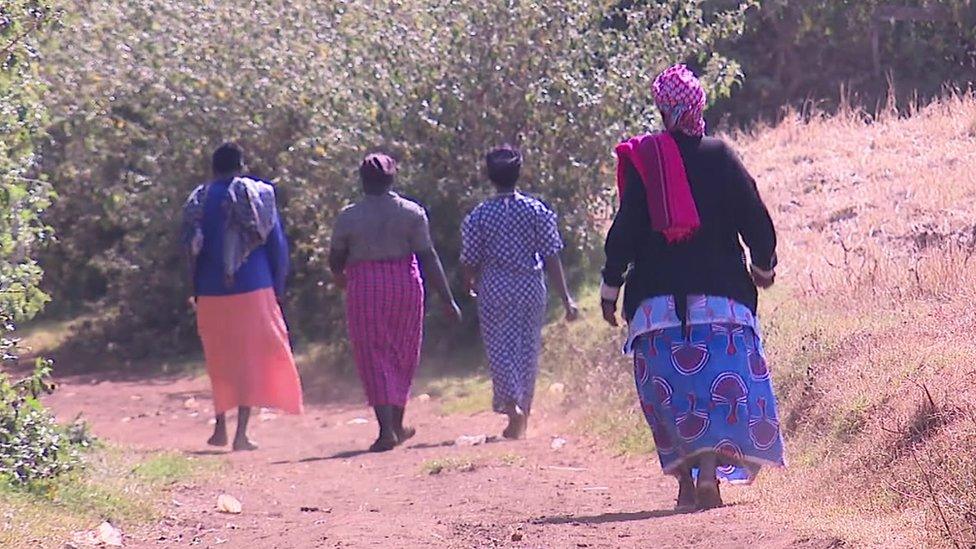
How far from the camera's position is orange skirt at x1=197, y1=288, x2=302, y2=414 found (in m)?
10.2

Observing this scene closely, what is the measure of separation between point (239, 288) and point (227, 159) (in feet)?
2.67

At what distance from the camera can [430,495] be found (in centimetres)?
796

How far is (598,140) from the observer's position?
12.9m

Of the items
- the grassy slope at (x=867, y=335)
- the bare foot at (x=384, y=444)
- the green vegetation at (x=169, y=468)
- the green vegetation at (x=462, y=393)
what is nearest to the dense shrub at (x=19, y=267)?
the green vegetation at (x=169, y=468)

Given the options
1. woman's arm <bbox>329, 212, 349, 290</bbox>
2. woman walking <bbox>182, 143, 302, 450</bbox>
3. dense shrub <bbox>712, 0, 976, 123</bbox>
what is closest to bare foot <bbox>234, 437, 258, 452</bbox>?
woman walking <bbox>182, 143, 302, 450</bbox>

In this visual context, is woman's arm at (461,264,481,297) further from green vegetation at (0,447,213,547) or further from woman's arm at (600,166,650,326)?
woman's arm at (600,166,650,326)

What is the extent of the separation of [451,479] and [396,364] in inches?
69.5

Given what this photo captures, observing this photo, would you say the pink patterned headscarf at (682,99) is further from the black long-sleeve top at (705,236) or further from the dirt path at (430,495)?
the dirt path at (430,495)

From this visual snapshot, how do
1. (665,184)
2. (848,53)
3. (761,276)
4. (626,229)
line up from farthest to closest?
(848,53)
(761,276)
(626,229)
(665,184)

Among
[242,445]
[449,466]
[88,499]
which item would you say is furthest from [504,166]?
[88,499]

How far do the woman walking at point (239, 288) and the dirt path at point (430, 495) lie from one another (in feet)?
1.35

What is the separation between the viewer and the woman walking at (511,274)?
385 inches

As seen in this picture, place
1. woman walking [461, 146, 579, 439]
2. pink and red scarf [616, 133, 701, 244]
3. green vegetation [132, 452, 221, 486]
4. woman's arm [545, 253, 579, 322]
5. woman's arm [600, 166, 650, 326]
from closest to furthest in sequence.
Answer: pink and red scarf [616, 133, 701, 244]
woman's arm [600, 166, 650, 326]
green vegetation [132, 452, 221, 486]
woman walking [461, 146, 579, 439]
woman's arm [545, 253, 579, 322]

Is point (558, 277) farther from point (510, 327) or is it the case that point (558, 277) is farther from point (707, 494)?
point (707, 494)
